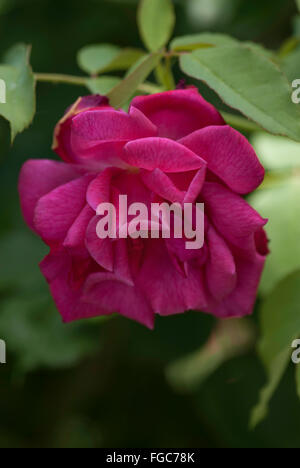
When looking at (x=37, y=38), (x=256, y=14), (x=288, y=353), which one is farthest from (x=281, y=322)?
(x=37, y=38)

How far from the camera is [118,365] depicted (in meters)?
1.26

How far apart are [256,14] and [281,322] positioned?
0.71 metres

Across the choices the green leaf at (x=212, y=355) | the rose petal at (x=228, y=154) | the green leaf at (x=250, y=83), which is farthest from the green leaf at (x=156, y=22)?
the green leaf at (x=212, y=355)

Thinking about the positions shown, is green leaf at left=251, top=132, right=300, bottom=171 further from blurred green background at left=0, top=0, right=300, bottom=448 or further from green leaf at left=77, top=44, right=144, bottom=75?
green leaf at left=77, top=44, right=144, bottom=75

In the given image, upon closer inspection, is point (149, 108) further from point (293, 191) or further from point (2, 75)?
point (293, 191)

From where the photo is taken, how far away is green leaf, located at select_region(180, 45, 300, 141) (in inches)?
20.7

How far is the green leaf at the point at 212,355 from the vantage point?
122cm

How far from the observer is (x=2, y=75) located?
1.99 feet

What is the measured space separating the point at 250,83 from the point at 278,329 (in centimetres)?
29

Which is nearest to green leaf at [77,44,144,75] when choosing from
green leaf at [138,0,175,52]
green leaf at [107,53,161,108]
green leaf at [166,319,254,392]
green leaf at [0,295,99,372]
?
green leaf at [138,0,175,52]

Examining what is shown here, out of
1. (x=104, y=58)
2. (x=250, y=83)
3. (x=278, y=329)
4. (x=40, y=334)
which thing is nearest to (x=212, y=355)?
(x=40, y=334)

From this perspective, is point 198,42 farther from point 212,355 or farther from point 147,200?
point 212,355

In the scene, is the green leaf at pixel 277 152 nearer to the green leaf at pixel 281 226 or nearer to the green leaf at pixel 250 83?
the green leaf at pixel 281 226

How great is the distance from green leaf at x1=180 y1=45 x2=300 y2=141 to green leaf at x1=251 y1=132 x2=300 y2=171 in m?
0.41
